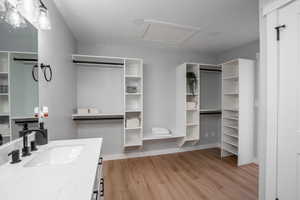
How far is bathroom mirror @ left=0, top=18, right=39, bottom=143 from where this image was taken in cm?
89

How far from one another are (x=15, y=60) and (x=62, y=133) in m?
1.18

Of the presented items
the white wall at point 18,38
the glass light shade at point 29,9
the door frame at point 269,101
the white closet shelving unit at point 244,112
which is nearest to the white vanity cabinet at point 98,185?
the white wall at point 18,38

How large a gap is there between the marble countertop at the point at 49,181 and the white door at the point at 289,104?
5.34ft

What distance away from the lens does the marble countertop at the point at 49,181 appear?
0.56 m

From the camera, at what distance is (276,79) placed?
125cm

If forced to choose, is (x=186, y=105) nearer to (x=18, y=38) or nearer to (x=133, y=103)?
(x=133, y=103)

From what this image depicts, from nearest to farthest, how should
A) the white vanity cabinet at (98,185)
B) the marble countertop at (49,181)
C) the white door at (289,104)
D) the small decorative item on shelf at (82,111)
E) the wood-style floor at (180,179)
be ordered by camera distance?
1. the marble countertop at (49,181)
2. the white vanity cabinet at (98,185)
3. the white door at (289,104)
4. the wood-style floor at (180,179)
5. the small decorative item on shelf at (82,111)

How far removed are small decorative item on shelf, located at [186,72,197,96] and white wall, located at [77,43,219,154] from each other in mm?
408

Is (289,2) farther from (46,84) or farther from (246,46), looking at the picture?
(46,84)

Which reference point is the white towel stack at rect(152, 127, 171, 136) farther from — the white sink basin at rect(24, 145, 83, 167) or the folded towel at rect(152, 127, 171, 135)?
the white sink basin at rect(24, 145, 83, 167)

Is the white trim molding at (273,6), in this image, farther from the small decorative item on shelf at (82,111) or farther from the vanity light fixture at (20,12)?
the small decorative item on shelf at (82,111)

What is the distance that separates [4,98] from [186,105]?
2755mm

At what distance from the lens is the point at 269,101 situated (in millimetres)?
1303

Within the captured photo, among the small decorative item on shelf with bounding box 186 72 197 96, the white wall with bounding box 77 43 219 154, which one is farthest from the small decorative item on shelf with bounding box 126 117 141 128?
the small decorative item on shelf with bounding box 186 72 197 96
